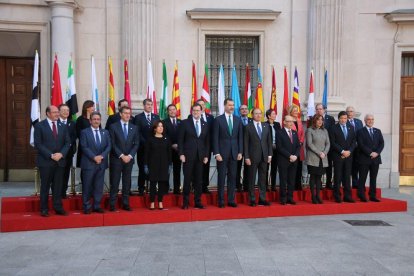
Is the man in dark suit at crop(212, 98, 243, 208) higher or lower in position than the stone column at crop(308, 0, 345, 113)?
lower

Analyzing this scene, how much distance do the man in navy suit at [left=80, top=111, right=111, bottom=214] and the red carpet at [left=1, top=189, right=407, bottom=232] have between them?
0.34 metres

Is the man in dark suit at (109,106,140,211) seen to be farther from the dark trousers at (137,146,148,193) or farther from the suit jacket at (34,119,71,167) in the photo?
the suit jacket at (34,119,71,167)

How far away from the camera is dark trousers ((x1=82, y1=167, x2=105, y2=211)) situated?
8211mm

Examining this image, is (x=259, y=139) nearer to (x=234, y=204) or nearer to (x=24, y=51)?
(x=234, y=204)

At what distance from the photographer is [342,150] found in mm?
9477

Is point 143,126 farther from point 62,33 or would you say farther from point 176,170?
point 62,33

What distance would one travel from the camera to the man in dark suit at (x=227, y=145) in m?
8.93

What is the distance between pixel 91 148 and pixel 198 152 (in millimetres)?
1923

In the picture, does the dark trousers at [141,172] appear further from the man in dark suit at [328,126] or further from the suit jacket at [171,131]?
the man in dark suit at [328,126]

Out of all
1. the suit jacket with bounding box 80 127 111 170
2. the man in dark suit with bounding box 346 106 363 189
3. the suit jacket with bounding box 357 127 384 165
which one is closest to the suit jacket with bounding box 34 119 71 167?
the suit jacket with bounding box 80 127 111 170

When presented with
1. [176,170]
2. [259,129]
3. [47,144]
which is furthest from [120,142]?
[259,129]

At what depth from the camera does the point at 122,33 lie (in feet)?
39.9

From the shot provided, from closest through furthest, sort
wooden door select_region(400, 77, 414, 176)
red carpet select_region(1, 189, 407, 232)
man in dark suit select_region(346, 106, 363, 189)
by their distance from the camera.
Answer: red carpet select_region(1, 189, 407, 232)
man in dark suit select_region(346, 106, 363, 189)
wooden door select_region(400, 77, 414, 176)

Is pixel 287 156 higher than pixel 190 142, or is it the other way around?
pixel 190 142
